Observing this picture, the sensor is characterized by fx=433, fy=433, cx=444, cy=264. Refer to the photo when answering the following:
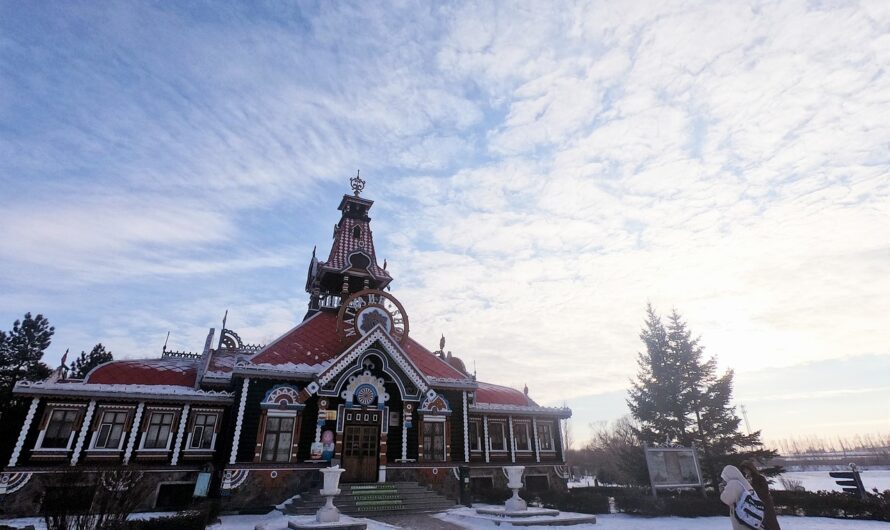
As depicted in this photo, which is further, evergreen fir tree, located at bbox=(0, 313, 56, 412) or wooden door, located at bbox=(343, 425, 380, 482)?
evergreen fir tree, located at bbox=(0, 313, 56, 412)

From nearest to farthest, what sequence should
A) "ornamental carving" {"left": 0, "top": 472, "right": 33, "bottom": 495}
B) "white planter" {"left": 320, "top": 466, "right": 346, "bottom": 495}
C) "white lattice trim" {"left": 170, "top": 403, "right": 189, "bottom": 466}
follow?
1. "white planter" {"left": 320, "top": 466, "right": 346, "bottom": 495}
2. "ornamental carving" {"left": 0, "top": 472, "right": 33, "bottom": 495}
3. "white lattice trim" {"left": 170, "top": 403, "right": 189, "bottom": 466}

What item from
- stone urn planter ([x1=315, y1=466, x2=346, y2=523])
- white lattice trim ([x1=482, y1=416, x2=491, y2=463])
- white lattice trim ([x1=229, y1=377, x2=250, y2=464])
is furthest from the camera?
white lattice trim ([x1=482, y1=416, x2=491, y2=463])

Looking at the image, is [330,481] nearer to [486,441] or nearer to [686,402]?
[486,441]

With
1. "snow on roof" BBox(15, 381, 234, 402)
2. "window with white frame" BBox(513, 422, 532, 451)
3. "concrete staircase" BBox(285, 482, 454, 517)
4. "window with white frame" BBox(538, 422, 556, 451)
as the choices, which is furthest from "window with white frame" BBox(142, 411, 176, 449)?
"window with white frame" BBox(538, 422, 556, 451)

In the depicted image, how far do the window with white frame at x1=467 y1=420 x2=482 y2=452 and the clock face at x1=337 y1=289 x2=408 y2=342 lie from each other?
7.61 m

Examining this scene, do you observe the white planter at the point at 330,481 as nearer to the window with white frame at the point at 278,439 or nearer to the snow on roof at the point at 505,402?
the window with white frame at the point at 278,439

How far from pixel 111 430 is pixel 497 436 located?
20916 mm

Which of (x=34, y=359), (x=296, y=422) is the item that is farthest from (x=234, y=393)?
(x=34, y=359)

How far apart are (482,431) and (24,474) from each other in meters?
22.3

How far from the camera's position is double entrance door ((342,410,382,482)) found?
21547 millimetres

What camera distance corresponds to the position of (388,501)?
1950 centimetres

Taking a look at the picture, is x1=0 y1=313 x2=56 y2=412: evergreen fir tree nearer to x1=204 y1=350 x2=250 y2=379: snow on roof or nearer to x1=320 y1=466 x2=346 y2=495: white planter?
x1=204 y1=350 x2=250 y2=379: snow on roof

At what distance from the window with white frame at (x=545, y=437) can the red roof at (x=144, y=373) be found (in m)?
21.7

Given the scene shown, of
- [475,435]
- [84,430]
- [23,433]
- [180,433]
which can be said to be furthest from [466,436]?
[23,433]
